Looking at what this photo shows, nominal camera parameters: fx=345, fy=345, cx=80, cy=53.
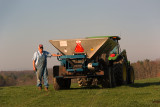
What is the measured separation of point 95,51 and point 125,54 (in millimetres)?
6232

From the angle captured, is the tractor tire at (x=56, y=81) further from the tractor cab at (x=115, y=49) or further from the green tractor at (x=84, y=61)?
the tractor cab at (x=115, y=49)

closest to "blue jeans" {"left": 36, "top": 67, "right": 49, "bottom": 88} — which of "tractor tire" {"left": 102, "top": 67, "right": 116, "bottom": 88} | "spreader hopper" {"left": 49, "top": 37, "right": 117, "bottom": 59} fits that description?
"spreader hopper" {"left": 49, "top": 37, "right": 117, "bottom": 59}

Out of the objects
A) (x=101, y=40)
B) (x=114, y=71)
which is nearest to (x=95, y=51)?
(x=101, y=40)

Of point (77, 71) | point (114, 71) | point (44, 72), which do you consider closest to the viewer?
point (44, 72)

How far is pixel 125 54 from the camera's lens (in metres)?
22.3

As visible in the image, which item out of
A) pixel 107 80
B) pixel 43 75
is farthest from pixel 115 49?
pixel 43 75

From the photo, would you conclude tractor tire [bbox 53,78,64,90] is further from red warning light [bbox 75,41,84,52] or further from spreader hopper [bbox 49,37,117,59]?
red warning light [bbox 75,41,84,52]

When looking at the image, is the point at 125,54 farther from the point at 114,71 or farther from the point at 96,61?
the point at 96,61

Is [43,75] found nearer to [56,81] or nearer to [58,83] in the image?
[56,81]

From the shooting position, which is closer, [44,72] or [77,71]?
[44,72]

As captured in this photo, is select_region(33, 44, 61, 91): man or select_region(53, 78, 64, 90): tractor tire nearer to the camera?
select_region(33, 44, 61, 91): man

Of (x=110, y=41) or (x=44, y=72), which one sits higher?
(x=110, y=41)

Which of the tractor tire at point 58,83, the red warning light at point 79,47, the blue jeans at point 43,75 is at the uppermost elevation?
the red warning light at point 79,47

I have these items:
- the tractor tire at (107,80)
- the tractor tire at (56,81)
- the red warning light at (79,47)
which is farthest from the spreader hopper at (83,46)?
the tractor tire at (107,80)
